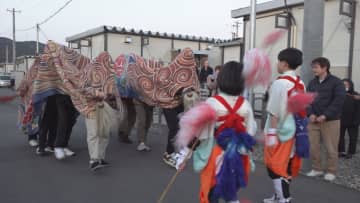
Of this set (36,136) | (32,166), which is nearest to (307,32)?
(32,166)

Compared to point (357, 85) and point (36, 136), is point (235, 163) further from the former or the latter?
point (357, 85)

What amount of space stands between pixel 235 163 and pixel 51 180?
9.83 feet

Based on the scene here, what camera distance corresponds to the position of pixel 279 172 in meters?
3.52

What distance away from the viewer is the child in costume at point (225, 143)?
2.84 meters

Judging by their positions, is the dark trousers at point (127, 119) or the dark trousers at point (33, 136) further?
the dark trousers at point (127, 119)

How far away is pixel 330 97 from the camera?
4.92m

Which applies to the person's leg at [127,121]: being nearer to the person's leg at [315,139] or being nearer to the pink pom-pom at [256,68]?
the person's leg at [315,139]

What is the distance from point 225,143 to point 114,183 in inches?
93.0

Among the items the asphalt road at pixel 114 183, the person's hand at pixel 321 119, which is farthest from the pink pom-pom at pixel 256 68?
the person's hand at pixel 321 119

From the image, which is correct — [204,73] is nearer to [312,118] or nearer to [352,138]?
[352,138]

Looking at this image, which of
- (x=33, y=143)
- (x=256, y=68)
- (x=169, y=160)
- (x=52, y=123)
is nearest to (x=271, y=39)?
(x=256, y=68)

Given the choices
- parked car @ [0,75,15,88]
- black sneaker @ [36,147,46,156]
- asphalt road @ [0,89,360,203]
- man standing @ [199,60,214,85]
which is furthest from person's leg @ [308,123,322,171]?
parked car @ [0,75,15,88]

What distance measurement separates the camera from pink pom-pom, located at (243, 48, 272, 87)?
9.48 feet

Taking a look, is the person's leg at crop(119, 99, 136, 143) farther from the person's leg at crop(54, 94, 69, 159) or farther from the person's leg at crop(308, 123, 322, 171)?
the person's leg at crop(308, 123, 322, 171)
